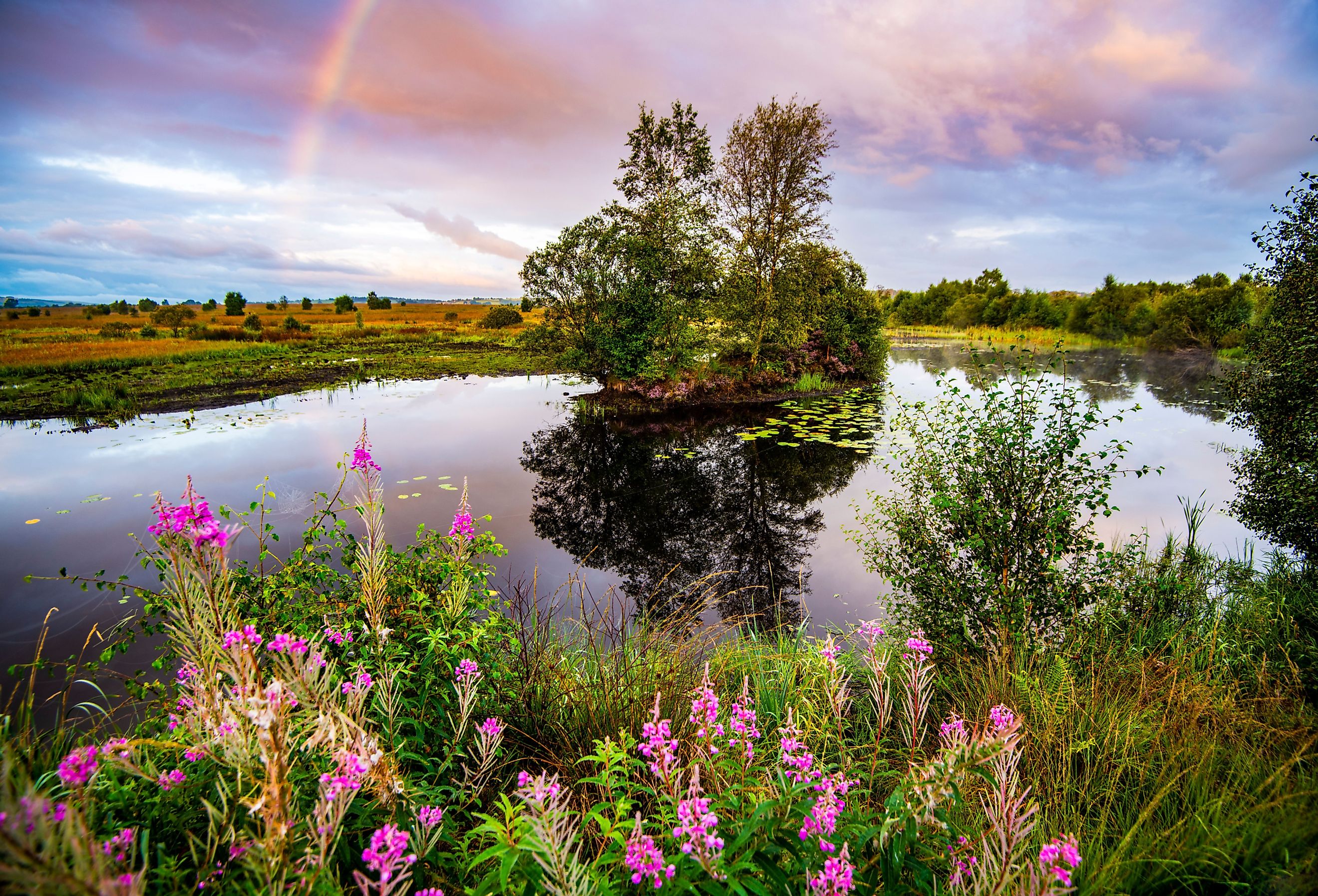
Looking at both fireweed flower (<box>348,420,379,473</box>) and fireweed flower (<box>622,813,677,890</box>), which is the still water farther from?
fireweed flower (<box>622,813,677,890</box>)

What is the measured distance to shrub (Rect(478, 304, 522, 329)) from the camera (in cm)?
4944

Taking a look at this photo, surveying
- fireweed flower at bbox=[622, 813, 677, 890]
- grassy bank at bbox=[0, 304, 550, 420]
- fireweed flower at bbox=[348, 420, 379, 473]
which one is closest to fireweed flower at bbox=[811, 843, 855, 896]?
fireweed flower at bbox=[622, 813, 677, 890]

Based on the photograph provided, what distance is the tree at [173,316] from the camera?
3675 centimetres

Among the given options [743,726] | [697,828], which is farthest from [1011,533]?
[697,828]

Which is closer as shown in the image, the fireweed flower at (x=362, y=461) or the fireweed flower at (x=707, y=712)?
the fireweed flower at (x=707, y=712)

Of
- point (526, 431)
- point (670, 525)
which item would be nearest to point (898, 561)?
point (670, 525)

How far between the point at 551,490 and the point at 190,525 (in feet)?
26.5

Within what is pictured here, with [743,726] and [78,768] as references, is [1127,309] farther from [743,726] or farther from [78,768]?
[78,768]

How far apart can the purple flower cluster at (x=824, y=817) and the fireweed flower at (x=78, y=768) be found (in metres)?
1.60

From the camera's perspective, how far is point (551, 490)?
939 cm

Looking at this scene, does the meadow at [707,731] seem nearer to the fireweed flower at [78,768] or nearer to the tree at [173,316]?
the fireweed flower at [78,768]

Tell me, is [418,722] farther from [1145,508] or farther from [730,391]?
[730,391]

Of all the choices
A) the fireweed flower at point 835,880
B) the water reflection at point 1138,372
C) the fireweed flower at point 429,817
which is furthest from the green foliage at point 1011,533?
the water reflection at point 1138,372

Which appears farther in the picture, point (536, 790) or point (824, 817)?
point (824, 817)
